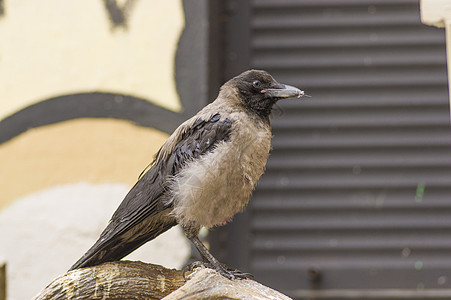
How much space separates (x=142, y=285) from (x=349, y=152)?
2365 mm

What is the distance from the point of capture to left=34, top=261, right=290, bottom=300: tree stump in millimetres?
1943

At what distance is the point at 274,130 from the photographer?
13.6ft

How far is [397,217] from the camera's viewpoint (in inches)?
159

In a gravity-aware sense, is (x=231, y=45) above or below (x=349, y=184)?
above

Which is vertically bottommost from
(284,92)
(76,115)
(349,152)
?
(349,152)

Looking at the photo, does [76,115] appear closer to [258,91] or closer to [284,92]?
[258,91]

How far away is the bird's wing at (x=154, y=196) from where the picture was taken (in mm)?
2139

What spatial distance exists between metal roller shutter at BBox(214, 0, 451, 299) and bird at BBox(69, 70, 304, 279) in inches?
74.3

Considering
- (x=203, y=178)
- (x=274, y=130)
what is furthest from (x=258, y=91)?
(x=274, y=130)

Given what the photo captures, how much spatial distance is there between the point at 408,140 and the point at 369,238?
2.43 feet

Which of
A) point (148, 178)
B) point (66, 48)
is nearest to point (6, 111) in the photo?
point (66, 48)

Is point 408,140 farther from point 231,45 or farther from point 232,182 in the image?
point 232,182

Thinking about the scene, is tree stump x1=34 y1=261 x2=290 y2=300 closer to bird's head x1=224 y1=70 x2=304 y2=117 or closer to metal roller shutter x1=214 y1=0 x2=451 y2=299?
bird's head x1=224 y1=70 x2=304 y2=117

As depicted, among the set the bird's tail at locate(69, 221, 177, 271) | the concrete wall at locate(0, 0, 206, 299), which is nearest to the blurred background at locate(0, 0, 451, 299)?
the concrete wall at locate(0, 0, 206, 299)
